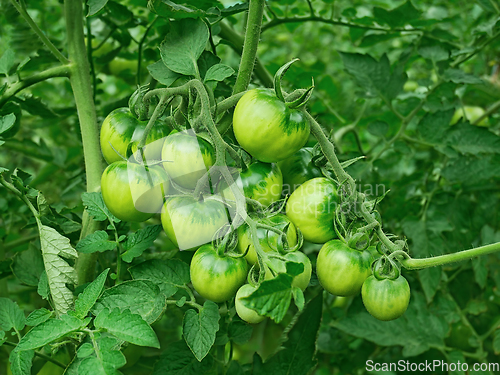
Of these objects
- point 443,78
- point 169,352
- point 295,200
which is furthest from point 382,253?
point 443,78

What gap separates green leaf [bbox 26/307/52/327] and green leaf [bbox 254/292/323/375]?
390 mm

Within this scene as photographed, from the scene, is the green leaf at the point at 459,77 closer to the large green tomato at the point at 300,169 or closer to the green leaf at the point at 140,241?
the large green tomato at the point at 300,169

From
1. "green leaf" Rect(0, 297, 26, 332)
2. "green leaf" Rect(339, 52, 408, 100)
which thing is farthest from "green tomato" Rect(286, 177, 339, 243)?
"green leaf" Rect(339, 52, 408, 100)

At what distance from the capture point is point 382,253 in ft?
1.84

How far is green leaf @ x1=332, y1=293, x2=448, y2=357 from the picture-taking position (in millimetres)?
1007

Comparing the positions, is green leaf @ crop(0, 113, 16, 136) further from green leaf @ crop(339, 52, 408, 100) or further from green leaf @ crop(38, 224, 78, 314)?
green leaf @ crop(339, 52, 408, 100)

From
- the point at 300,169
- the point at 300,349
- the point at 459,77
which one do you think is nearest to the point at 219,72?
the point at 300,169

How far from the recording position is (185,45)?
2.15 ft

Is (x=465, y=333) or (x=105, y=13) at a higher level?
(x=105, y=13)

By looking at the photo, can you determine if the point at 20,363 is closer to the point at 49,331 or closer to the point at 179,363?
the point at 49,331

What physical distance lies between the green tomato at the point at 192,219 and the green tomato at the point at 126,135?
0.08m

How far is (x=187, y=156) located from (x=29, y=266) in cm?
42

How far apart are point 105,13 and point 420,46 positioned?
0.83m

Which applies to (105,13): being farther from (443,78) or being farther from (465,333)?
(465,333)
